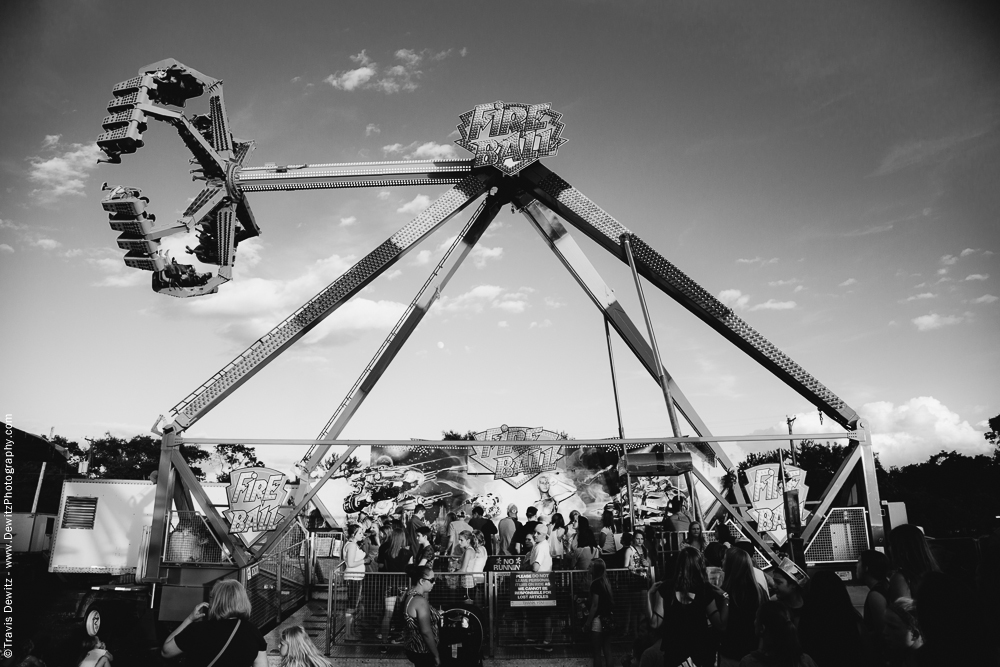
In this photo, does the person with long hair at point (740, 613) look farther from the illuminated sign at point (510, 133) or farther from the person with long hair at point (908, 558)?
the illuminated sign at point (510, 133)

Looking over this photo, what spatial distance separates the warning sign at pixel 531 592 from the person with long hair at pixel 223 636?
493cm

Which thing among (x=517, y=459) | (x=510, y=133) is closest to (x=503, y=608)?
(x=517, y=459)

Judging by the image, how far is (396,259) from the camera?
13.9 metres

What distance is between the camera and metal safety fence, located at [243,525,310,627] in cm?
1073

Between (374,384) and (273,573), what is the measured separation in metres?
4.59

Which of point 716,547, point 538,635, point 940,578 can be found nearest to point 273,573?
point 538,635

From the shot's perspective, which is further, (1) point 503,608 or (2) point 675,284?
(2) point 675,284

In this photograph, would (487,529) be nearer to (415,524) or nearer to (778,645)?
(415,524)

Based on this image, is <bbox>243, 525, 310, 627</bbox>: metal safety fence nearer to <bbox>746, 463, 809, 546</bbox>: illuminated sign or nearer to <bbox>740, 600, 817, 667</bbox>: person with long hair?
<bbox>740, 600, 817, 667</bbox>: person with long hair

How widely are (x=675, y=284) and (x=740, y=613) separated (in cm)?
987

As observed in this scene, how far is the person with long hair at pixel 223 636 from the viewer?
4.54 m

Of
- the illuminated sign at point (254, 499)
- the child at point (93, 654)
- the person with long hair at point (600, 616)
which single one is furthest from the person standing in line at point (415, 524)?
the child at point (93, 654)

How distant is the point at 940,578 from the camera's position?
2885mm

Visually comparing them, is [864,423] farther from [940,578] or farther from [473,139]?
[940,578]
